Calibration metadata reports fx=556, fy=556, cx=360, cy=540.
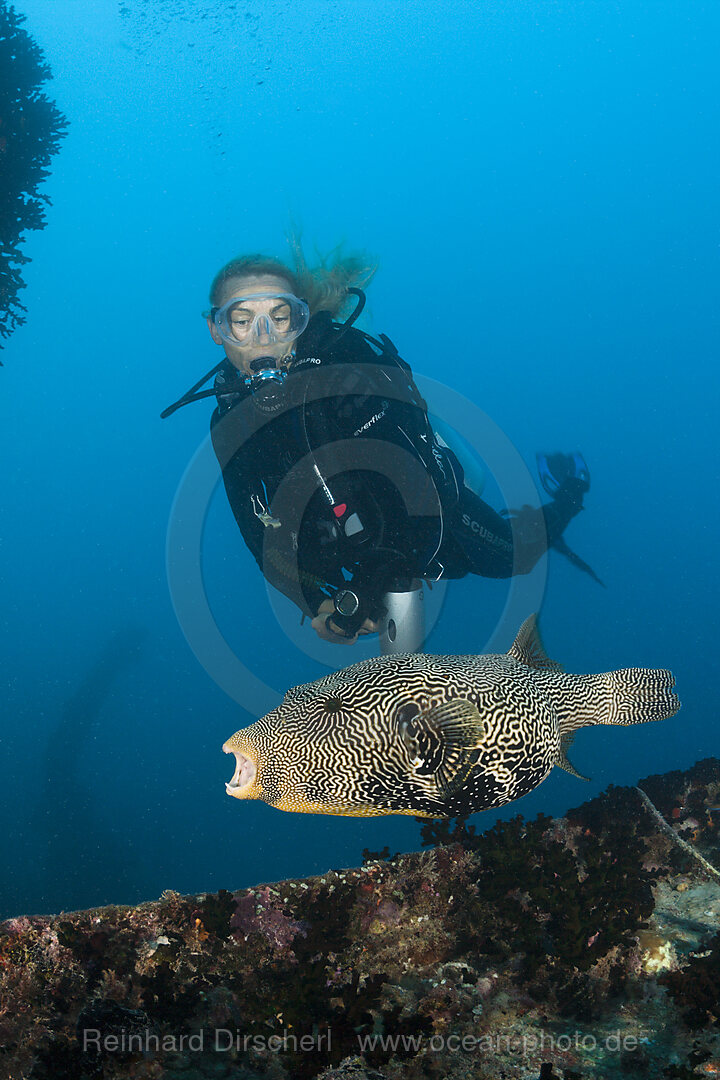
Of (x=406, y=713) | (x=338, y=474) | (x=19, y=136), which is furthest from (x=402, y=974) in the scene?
(x=19, y=136)

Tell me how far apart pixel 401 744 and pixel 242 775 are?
73 cm

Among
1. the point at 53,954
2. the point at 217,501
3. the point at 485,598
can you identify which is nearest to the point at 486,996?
the point at 53,954

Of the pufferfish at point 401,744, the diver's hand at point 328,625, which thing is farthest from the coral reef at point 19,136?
the pufferfish at point 401,744

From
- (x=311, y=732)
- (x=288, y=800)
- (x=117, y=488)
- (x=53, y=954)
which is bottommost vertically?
(x=53, y=954)

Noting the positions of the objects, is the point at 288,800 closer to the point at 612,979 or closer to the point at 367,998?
the point at 367,998

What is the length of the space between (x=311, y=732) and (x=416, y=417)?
425 cm

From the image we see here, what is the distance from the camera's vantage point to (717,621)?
149ft

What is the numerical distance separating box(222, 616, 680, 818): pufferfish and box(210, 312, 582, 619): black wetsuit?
289 cm

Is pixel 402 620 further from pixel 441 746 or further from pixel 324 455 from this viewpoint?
pixel 441 746

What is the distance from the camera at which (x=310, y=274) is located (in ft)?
23.5

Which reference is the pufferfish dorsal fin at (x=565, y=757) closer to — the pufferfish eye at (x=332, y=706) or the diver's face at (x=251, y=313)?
the pufferfish eye at (x=332, y=706)

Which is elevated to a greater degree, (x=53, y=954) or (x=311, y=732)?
(x=311, y=732)

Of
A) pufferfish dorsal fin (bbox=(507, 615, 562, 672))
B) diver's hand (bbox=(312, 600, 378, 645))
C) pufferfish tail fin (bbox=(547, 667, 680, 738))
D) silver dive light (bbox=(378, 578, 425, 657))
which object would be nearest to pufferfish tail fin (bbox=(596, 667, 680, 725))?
pufferfish tail fin (bbox=(547, 667, 680, 738))

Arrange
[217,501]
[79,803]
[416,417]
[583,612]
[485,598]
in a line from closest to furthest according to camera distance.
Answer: [416,417]
[79,803]
[485,598]
[583,612]
[217,501]
